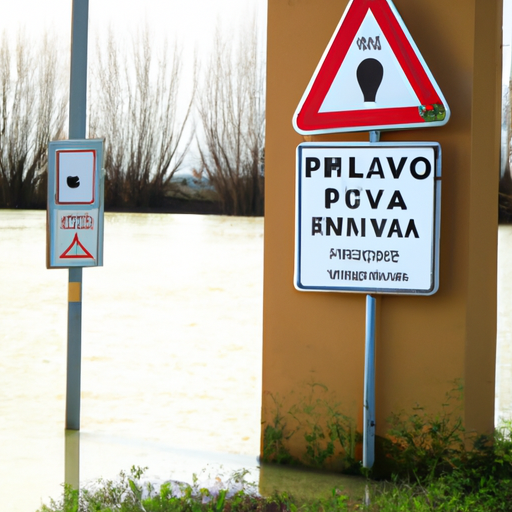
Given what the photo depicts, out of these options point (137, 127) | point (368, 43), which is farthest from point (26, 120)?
point (368, 43)

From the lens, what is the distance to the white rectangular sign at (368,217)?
7.88 ft

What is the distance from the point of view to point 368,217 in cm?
246

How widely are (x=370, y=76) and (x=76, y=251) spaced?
174 centimetres

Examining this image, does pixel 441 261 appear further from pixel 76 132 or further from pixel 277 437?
pixel 76 132

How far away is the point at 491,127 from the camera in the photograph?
2.49m

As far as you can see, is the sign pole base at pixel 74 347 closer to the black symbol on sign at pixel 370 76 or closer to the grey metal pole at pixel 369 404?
the grey metal pole at pixel 369 404

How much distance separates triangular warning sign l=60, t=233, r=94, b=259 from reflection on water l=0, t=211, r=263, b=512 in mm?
955

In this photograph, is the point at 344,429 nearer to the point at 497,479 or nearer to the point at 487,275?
the point at 497,479

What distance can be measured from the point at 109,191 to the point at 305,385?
7.56 feet

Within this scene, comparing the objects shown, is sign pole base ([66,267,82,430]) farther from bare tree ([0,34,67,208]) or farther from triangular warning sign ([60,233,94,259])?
bare tree ([0,34,67,208])

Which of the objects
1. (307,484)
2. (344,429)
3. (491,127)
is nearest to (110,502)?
(307,484)

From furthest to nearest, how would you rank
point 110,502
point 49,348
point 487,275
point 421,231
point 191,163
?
point 49,348
point 191,163
point 487,275
point 421,231
point 110,502

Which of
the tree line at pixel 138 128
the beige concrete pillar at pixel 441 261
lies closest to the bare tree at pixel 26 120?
the tree line at pixel 138 128

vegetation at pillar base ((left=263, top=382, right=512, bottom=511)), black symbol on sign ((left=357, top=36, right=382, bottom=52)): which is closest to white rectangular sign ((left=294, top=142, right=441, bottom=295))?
black symbol on sign ((left=357, top=36, right=382, bottom=52))
